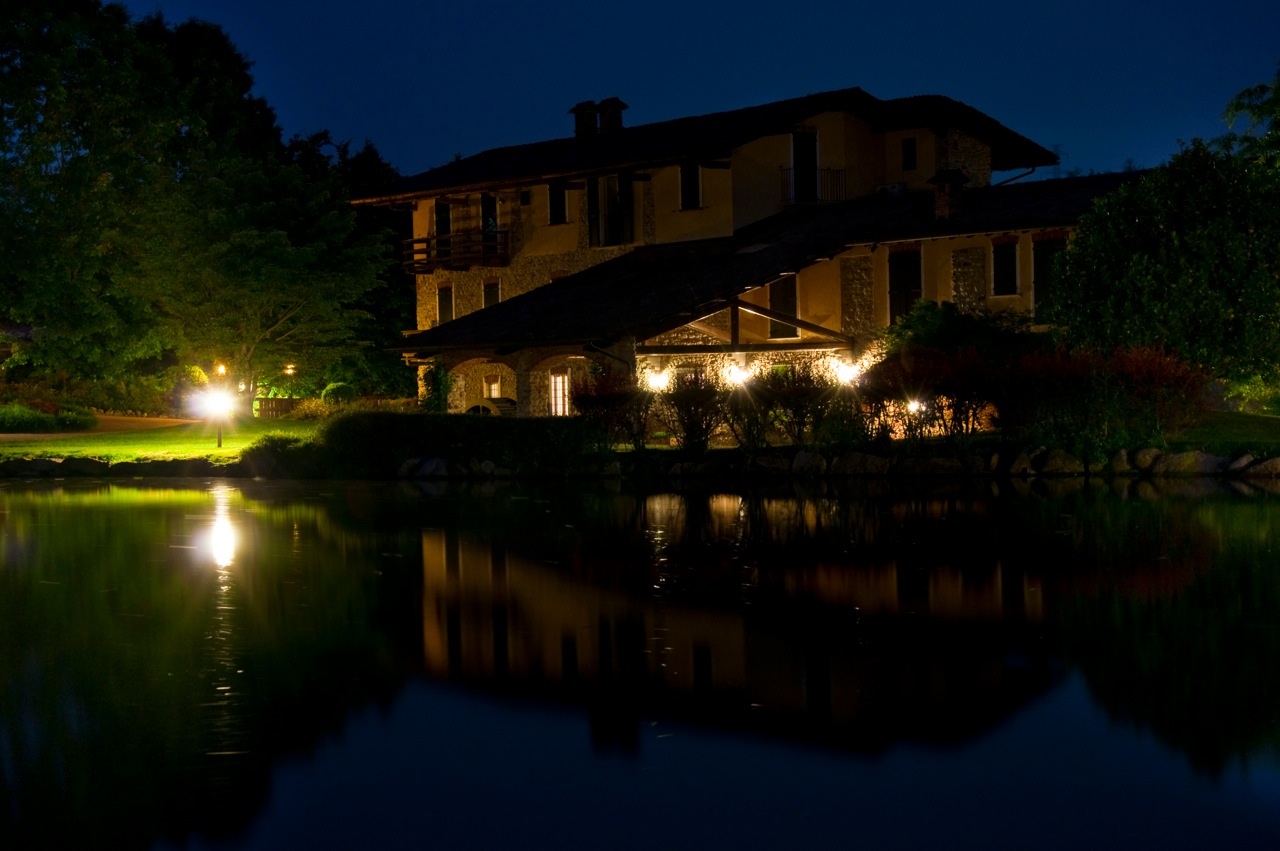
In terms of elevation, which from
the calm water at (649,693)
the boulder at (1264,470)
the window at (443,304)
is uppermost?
the window at (443,304)

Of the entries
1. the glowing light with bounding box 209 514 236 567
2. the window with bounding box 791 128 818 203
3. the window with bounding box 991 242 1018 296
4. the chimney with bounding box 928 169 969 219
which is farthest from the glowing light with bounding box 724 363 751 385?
the glowing light with bounding box 209 514 236 567

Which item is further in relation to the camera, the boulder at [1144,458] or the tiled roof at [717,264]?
the tiled roof at [717,264]

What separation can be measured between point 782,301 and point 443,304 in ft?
49.5

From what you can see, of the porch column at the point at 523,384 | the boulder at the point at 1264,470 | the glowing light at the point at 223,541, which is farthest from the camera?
the porch column at the point at 523,384

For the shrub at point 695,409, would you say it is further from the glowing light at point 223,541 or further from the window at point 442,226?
the window at point 442,226

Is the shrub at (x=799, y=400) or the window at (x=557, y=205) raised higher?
the window at (x=557, y=205)

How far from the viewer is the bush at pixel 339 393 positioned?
50531mm

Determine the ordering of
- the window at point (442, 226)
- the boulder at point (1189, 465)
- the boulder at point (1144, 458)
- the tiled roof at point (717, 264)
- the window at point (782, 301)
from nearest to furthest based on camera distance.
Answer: the boulder at point (1189, 465), the boulder at point (1144, 458), the tiled roof at point (717, 264), the window at point (782, 301), the window at point (442, 226)

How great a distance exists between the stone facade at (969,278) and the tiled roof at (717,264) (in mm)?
939

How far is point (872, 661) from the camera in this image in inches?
361

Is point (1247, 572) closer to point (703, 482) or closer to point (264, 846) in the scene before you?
point (264, 846)

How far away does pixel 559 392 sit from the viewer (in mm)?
44469

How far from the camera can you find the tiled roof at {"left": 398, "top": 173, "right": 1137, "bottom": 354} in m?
36.3

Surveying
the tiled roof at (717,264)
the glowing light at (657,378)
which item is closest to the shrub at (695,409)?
the tiled roof at (717,264)
